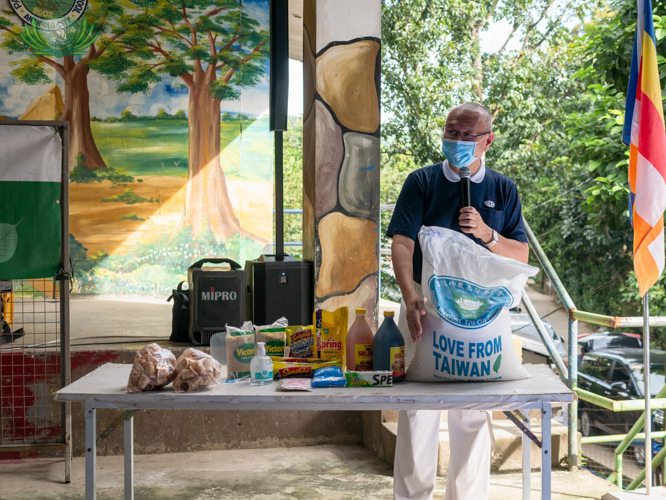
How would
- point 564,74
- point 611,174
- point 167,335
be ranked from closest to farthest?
point 167,335 < point 611,174 < point 564,74

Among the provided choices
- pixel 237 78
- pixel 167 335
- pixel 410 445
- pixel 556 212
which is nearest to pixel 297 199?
pixel 556 212

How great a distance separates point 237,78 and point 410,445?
20.0 ft

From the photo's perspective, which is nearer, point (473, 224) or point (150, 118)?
point (473, 224)

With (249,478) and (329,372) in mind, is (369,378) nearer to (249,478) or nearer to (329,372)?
(329,372)

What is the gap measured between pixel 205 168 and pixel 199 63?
1.28 m

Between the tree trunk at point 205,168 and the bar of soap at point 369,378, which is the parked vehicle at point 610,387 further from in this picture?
the bar of soap at point 369,378

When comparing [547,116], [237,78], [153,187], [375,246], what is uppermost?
[547,116]

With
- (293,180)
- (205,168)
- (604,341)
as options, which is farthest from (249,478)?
(293,180)

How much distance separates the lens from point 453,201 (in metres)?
2.23

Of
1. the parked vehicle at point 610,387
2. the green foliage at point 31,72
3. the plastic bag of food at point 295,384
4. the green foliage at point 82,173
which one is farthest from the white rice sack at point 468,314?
the green foliage at point 31,72

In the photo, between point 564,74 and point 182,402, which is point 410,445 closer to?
point 182,402

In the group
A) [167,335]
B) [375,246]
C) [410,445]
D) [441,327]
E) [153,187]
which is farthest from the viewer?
[153,187]

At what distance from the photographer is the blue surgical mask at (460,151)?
6.95ft

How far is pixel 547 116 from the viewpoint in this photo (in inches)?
544
